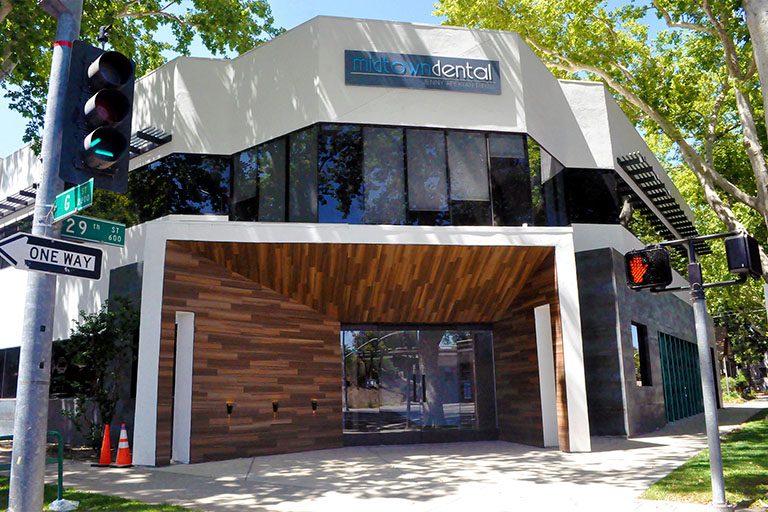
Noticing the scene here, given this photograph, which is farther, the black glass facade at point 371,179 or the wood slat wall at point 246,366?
the black glass facade at point 371,179

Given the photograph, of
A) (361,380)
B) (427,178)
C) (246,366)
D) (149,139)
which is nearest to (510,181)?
(427,178)

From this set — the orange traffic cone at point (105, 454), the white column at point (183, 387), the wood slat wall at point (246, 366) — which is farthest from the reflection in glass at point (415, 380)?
the orange traffic cone at point (105, 454)

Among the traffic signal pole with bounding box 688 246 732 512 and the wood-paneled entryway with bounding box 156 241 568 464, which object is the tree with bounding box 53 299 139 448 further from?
the traffic signal pole with bounding box 688 246 732 512

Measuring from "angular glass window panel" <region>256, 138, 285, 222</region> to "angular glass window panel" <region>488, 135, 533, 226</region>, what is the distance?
14.8 feet

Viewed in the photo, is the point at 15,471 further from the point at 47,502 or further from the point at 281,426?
the point at 281,426

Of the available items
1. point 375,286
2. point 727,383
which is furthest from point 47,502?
point 727,383

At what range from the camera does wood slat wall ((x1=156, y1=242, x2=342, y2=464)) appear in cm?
1230

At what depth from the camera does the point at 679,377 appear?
22.4 meters

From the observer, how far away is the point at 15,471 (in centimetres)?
529

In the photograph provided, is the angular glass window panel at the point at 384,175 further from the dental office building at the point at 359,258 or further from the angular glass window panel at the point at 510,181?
the angular glass window panel at the point at 510,181

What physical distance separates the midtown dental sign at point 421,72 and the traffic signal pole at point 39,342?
8306 mm

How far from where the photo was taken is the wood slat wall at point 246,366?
12.3 metres

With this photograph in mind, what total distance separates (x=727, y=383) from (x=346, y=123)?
116 feet

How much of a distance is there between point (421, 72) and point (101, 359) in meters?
9.09
